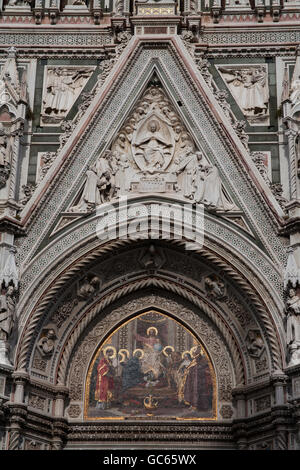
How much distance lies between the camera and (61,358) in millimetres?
15219

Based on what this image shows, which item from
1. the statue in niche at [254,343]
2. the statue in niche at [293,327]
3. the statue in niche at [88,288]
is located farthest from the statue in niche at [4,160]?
the statue in niche at [293,327]

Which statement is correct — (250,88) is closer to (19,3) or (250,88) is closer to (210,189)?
(210,189)

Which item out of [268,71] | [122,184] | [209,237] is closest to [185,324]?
[209,237]

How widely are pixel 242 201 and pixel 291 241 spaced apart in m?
1.05

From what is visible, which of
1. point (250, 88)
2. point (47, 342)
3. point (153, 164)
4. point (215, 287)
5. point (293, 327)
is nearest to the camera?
point (293, 327)

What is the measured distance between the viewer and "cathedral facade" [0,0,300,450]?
48.1 feet

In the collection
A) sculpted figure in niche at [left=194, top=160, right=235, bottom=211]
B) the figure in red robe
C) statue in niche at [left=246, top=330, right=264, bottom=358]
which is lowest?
the figure in red robe

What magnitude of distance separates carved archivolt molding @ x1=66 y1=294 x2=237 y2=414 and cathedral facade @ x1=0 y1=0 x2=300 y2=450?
0.08ft

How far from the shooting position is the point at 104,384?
15.2 meters

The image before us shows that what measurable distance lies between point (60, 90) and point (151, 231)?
10.4 ft

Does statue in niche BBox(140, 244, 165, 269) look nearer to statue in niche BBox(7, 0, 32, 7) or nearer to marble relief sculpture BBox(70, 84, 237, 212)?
marble relief sculpture BBox(70, 84, 237, 212)

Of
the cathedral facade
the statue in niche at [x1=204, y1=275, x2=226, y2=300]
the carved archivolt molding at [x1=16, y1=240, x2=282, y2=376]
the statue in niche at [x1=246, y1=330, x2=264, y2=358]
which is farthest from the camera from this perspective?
the statue in niche at [x1=204, y1=275, x2=226, y2=300]

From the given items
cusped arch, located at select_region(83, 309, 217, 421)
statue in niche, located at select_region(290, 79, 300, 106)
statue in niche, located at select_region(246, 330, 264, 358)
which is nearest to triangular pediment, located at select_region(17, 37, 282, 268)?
statue in niche, located at select_region(290, 79, 300, 106)

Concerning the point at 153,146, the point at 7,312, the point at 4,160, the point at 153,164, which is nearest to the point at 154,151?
the point at 153,146
